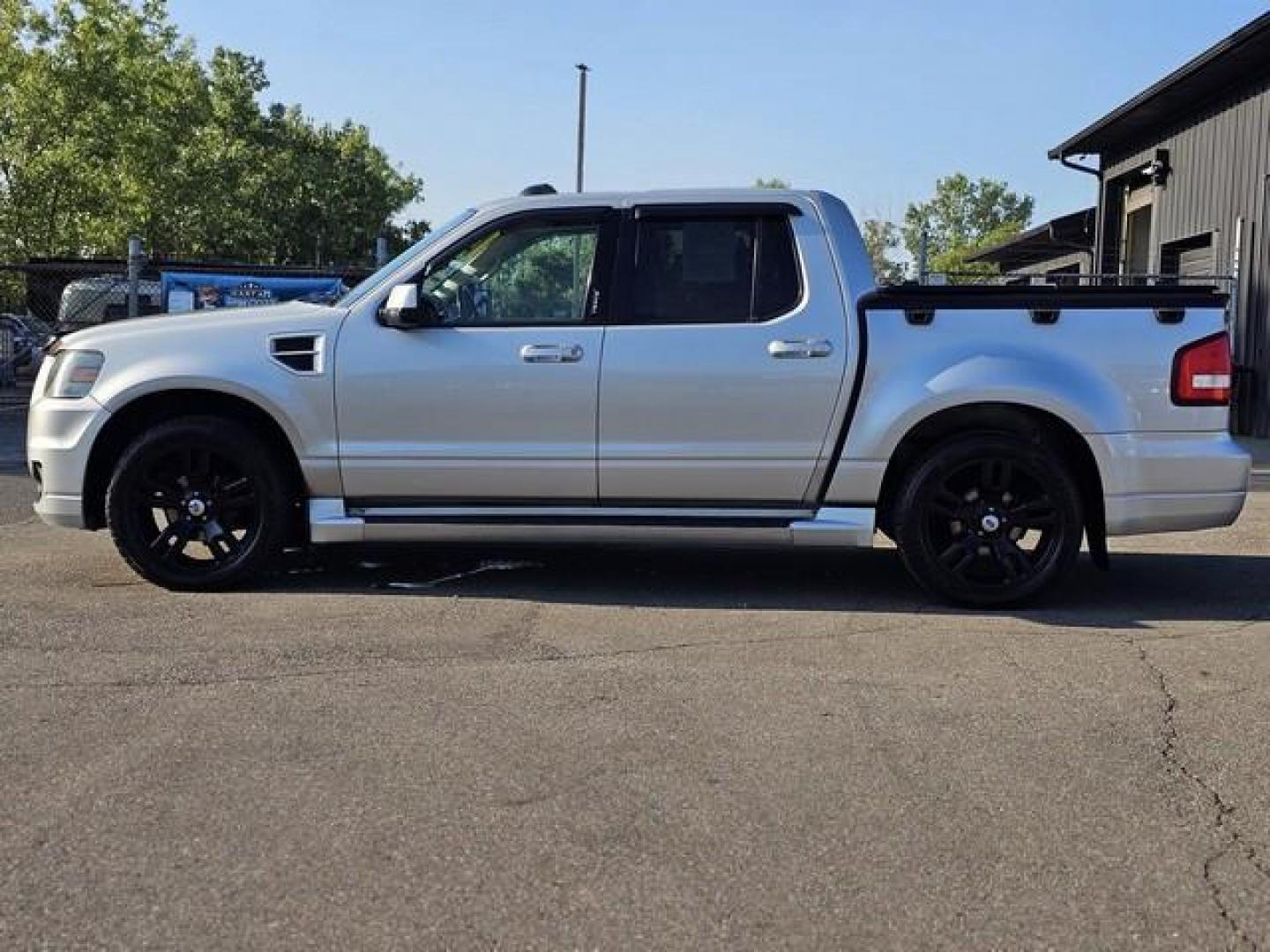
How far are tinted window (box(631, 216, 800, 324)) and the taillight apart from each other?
5.95ft

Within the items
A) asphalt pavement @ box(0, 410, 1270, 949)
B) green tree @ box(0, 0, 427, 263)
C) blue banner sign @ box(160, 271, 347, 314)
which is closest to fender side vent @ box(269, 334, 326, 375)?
asphalt pavement @ box(0, 410, 1270, 949)

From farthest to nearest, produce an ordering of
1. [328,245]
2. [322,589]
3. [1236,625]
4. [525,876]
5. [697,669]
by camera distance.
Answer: [328,245]
[322,589]
[1236,625]
[697,669]
[525,876]

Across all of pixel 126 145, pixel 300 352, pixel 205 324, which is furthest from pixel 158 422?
pixel 126 145

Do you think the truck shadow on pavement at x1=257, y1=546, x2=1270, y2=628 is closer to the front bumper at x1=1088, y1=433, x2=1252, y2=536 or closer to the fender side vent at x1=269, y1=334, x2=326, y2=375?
the front bumper at x1=1088, y1=433, x2=1252, y2=536

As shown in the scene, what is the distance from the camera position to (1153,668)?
201 inches

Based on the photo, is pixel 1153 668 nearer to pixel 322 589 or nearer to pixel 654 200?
pixel 654 200

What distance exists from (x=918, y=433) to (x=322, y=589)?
3.11 metres

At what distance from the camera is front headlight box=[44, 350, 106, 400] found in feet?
20.2

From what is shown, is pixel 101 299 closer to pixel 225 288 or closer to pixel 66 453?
pixel 225 288

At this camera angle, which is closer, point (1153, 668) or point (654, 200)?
point (1153, 668)

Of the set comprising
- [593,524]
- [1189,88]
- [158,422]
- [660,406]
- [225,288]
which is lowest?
[593,524]

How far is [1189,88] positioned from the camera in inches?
652

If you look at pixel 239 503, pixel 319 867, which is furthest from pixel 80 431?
pixel 319 867

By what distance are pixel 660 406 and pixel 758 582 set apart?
1.33 meters
